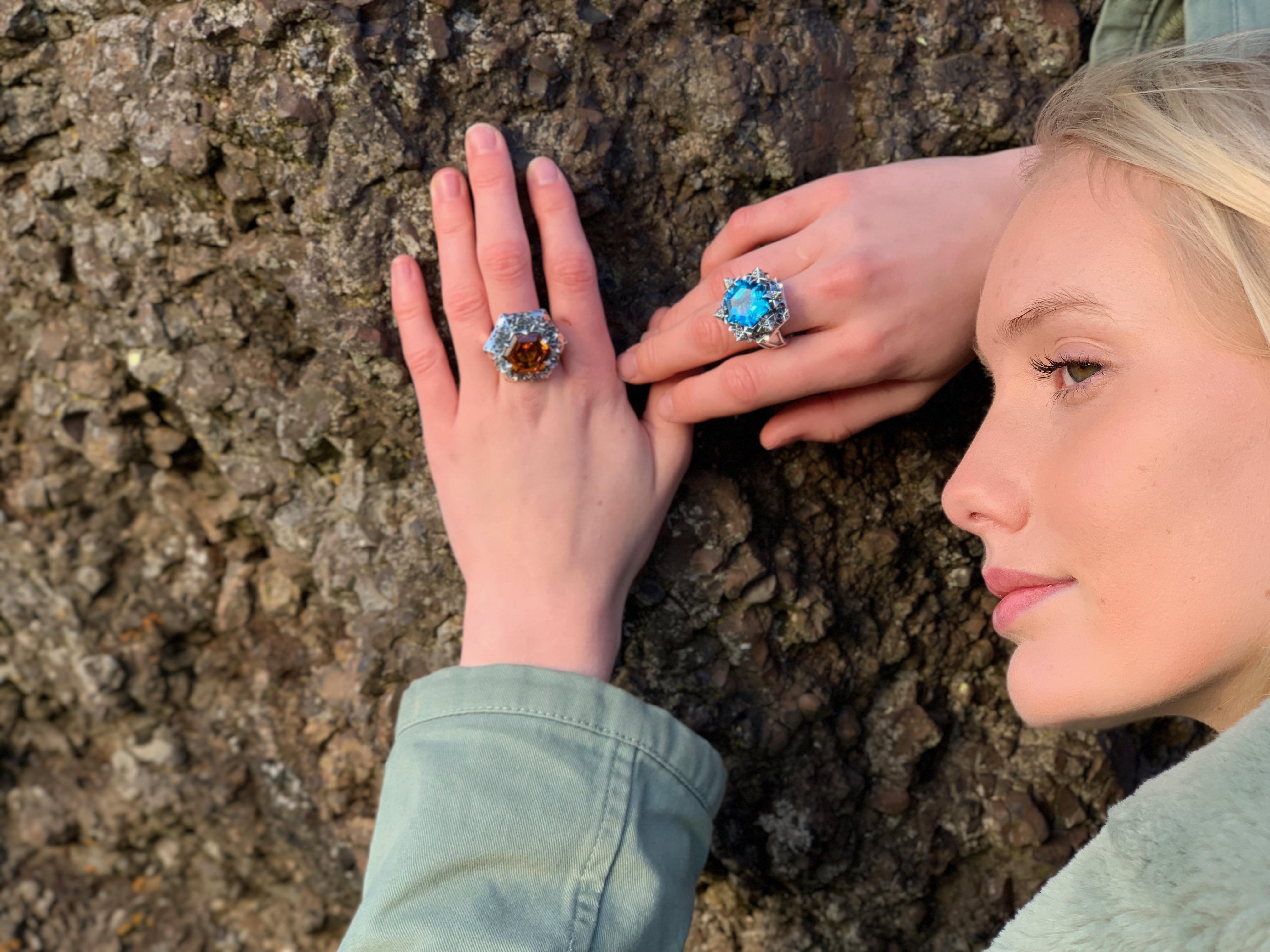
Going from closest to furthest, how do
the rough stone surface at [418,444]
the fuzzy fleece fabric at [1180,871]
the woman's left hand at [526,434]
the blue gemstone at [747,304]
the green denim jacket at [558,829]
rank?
the fuzzy fleece fabric at [1180,871]
the green denim jacket at [558,829]
the blue gemstone at [747,304]
the woman's left hand at [526,434]
the rough stone surface at [418,444]

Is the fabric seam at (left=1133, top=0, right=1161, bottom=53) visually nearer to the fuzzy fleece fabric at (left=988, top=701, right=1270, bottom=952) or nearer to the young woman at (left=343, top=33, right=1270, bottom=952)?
the young woman at (left=343, top=33, right=1270, bottom=952)

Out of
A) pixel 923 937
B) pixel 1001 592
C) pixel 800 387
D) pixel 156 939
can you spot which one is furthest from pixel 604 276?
pixel 156 939

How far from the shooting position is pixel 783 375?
4.51ft

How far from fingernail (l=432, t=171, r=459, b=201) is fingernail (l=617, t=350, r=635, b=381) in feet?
1.02

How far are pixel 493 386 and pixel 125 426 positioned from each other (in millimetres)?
794

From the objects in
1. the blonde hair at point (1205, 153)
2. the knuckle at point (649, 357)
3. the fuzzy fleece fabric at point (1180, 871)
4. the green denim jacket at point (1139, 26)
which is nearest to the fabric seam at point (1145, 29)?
the green denim jacket at point (1139, 26)

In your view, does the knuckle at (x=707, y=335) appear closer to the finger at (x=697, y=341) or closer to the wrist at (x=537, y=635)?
the finger at (x=697, y=341)

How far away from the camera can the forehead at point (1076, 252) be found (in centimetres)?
105

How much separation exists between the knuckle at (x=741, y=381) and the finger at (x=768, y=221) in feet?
0.60

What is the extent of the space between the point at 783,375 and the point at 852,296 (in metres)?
0.13

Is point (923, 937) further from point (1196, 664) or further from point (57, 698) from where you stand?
point (57, 698)

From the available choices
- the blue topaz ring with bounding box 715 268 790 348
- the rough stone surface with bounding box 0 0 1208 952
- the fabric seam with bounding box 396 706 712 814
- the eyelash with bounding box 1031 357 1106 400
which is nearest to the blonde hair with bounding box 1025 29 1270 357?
the eyelash with bounding box 1031 357 1106 400

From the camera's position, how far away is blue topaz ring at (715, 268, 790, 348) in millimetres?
1324

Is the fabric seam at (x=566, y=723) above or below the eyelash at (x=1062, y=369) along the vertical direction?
below
